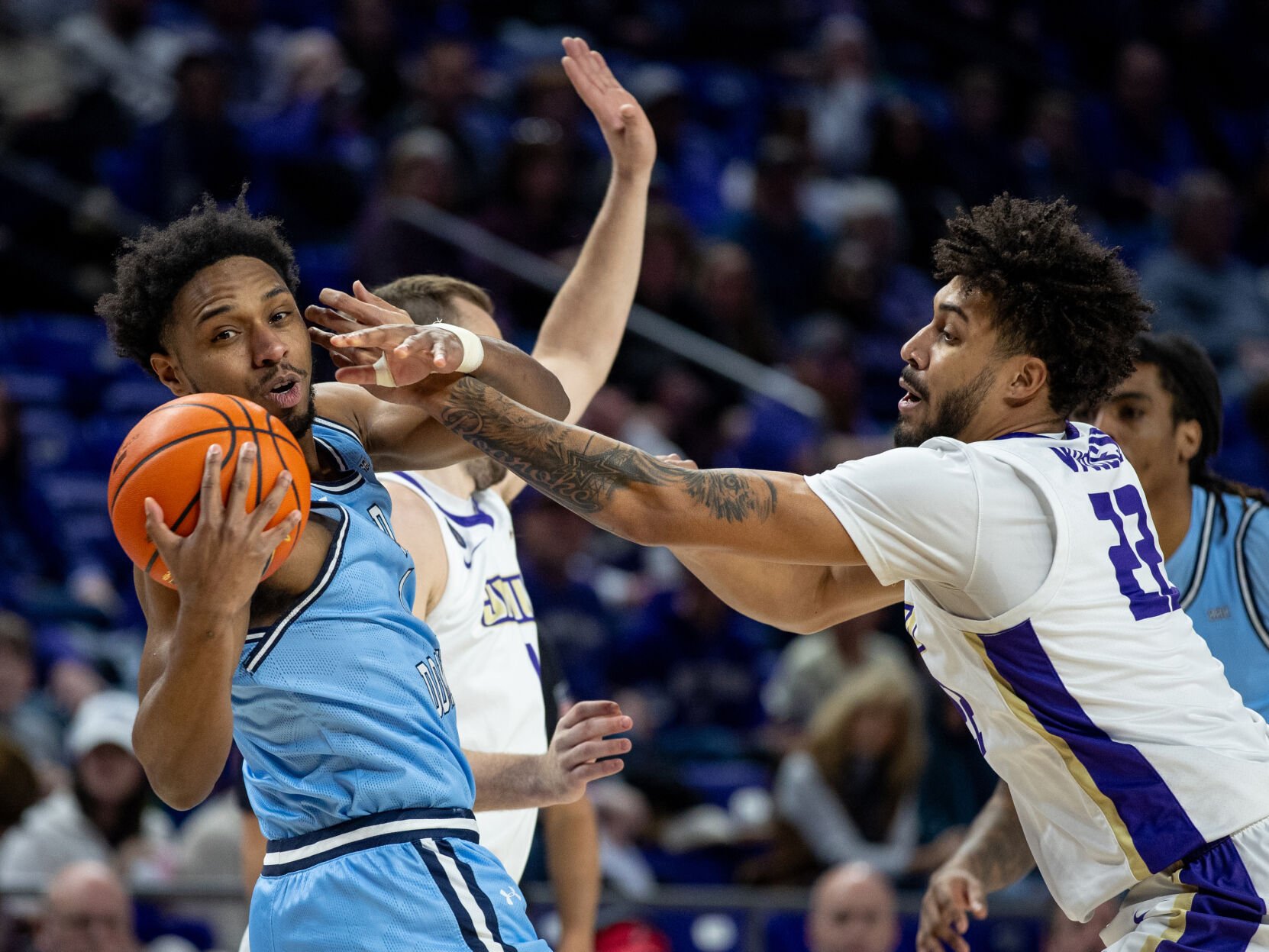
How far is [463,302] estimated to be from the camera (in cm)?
406

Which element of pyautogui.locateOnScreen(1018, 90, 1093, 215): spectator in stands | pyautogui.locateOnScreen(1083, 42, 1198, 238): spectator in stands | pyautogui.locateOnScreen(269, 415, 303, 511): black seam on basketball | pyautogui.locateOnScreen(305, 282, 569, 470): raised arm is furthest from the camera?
pyautogui.locateOnScreen(1083, 42, 1198, 238): spectator in stands

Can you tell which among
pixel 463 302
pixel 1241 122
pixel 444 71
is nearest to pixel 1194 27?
pixel 1241 122

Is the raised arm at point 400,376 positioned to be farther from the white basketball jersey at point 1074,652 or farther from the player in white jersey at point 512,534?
the white basketball jersey at point 1074,652

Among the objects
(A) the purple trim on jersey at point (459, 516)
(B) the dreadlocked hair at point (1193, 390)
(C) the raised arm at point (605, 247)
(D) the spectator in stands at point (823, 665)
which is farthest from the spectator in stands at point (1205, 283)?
(A) the purple trim on jersey at point (459, 516)

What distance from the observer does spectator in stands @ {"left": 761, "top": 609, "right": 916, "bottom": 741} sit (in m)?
7.63

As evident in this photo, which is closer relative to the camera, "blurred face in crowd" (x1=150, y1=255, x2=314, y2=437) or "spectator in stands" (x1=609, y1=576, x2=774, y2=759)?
"blurred face in crowd" (x1=150, y1=255, x2=314, y2=437)

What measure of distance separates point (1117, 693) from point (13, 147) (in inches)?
328

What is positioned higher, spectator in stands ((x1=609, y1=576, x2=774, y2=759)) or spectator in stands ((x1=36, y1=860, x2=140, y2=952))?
spectator in stands ((x1=609, y1=576, x2=774, y2=759))

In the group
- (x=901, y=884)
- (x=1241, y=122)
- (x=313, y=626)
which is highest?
(x=1241, y=122)

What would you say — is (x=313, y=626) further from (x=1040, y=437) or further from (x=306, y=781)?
(x=1040, y=437)

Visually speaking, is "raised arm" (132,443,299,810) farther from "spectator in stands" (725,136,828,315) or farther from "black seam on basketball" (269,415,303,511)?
"spectator in stands" (725,136,828,315)

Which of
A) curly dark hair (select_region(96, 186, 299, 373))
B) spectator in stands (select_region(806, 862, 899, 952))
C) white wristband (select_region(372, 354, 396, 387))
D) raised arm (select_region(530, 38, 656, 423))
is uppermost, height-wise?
raised arm (select_region(530, 38, 656, 423))

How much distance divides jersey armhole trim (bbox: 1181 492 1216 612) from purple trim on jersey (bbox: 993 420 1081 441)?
0.86 meters

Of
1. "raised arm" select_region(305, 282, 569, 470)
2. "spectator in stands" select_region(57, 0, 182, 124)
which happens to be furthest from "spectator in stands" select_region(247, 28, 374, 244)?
"raised arm" select_region(305, 282, 569, 470)
